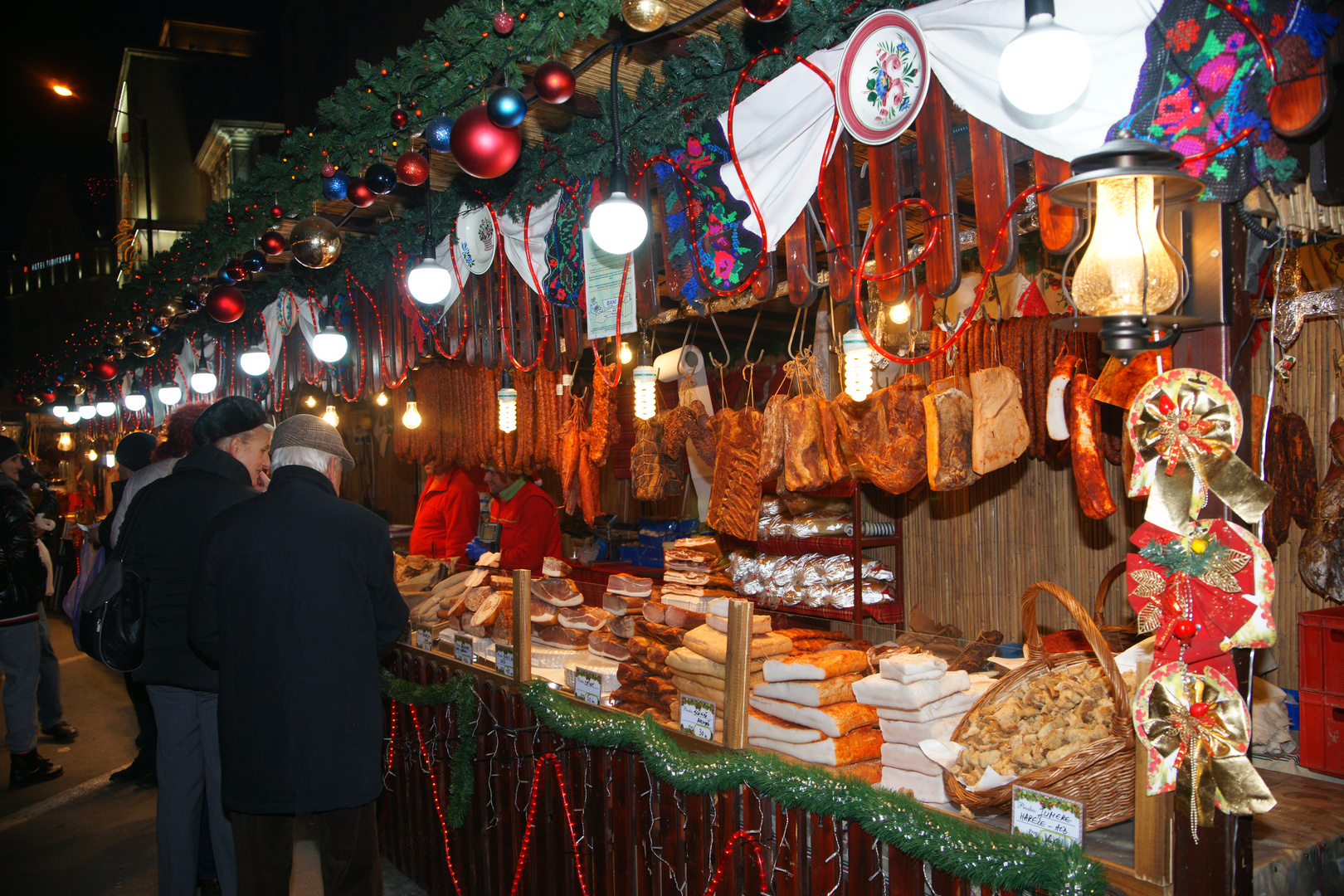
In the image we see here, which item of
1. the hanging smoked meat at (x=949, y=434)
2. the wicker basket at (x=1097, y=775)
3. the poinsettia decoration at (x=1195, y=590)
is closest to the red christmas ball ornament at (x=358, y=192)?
the hanging smoked meat at (x=949, y=434)

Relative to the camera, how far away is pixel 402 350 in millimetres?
6418

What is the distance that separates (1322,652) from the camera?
3.37 metres

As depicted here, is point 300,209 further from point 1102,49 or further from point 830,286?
point 1102,49

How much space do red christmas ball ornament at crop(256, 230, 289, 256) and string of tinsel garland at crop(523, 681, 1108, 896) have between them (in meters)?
3.92

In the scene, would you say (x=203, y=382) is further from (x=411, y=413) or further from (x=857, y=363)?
(x=857, y=363)

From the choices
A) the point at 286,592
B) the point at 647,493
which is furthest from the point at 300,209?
the point at 286,592

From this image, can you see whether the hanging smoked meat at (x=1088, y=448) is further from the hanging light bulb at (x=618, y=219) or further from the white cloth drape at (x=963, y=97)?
the hanging light bulb at (x=618, y=219)

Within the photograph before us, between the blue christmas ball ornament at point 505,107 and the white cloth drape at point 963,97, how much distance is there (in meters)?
0.89

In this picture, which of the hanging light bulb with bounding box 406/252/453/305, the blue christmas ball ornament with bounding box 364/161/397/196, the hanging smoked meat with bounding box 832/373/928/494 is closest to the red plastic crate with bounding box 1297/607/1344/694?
the hanging smoked meat with bounding box 832/373/928/494

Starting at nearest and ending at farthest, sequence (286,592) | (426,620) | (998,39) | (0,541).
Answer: (998,39), (286,592), (426,620), (0,541)

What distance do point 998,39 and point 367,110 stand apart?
333 cm

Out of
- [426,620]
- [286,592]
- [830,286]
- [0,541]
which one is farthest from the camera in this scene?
[0,541]

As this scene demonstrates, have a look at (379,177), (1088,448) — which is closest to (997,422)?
(1088,448)

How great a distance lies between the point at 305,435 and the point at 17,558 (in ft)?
15.2
